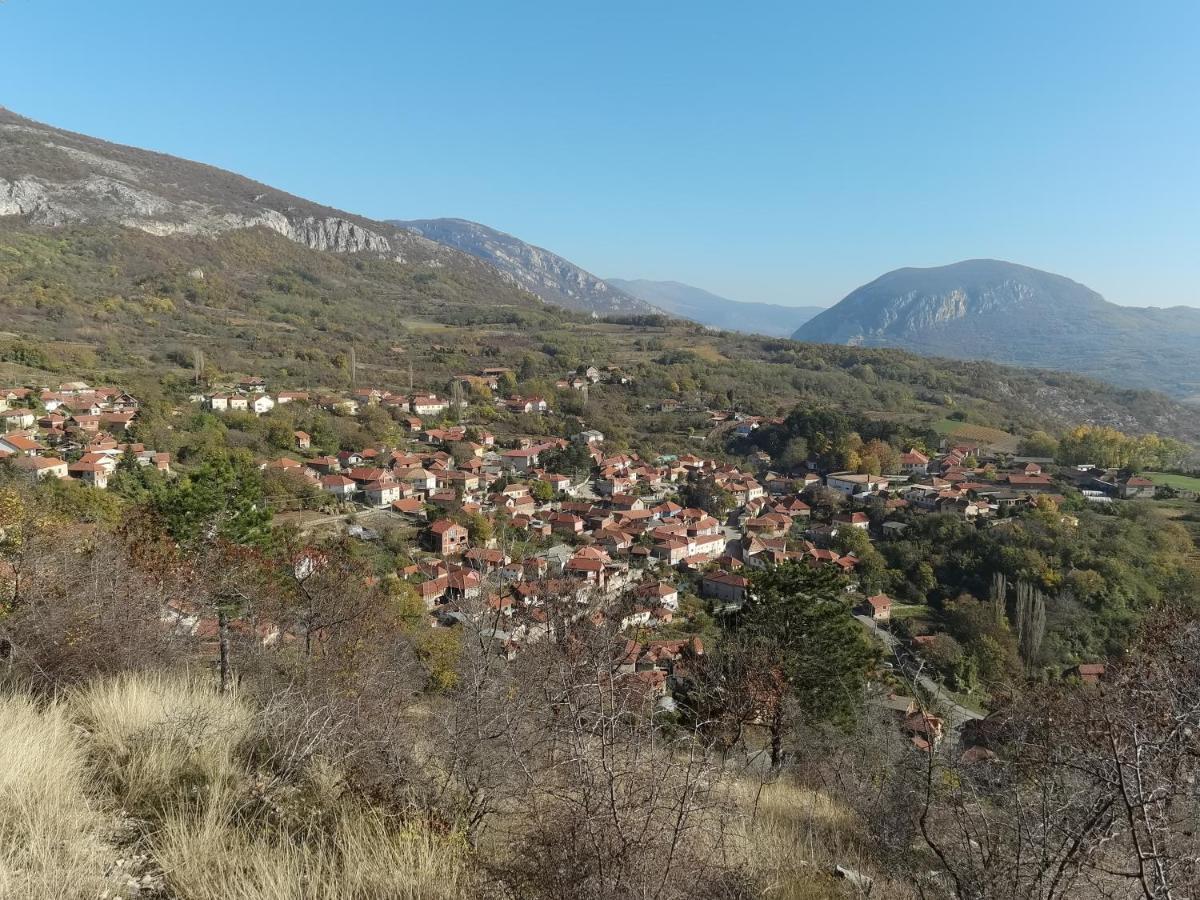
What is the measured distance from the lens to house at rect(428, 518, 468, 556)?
933 inches

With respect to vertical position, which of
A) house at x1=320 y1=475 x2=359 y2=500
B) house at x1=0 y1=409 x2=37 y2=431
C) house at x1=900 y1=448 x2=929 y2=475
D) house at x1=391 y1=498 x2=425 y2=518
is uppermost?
house at x1=900 y1=448 x2=929 y2=475

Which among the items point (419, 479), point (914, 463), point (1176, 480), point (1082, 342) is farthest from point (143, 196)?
point (1082, 342)

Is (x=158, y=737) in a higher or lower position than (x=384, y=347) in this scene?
lower

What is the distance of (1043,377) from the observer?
71750 millimetres

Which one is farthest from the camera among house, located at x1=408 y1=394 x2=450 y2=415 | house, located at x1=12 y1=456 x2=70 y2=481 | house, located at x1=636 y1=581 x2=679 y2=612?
house, located at x1=408 y1=394 x2=450 y2=415

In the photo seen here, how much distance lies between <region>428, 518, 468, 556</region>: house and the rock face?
7100cm

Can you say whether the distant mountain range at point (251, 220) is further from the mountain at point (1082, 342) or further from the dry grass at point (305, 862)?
the dry grass at point (305, 862)

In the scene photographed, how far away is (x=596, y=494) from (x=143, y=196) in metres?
76.8

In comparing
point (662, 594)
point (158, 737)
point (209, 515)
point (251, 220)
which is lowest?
point (662, 594)

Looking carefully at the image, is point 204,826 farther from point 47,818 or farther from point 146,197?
point 146,197

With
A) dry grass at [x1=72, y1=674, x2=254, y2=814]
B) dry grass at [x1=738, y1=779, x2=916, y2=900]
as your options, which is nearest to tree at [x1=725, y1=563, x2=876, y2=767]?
dry grass at [x1=738, y1=779, x2=916, y2=900]

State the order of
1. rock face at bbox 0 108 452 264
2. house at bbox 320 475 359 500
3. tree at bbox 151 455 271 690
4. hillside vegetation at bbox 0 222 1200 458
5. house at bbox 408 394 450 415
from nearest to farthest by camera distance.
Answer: tree at bbox 151 455 271 690
house at bbox 320 475 359 500
house at bbox 408 394 450 415
hillside vegetation at bbox 0 222 1200 458
rock face at bbox 0 108 452 264

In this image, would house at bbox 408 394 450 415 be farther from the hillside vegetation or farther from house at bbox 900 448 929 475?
house at bbox 900 448 929 475

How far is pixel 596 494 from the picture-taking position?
1378 inches
